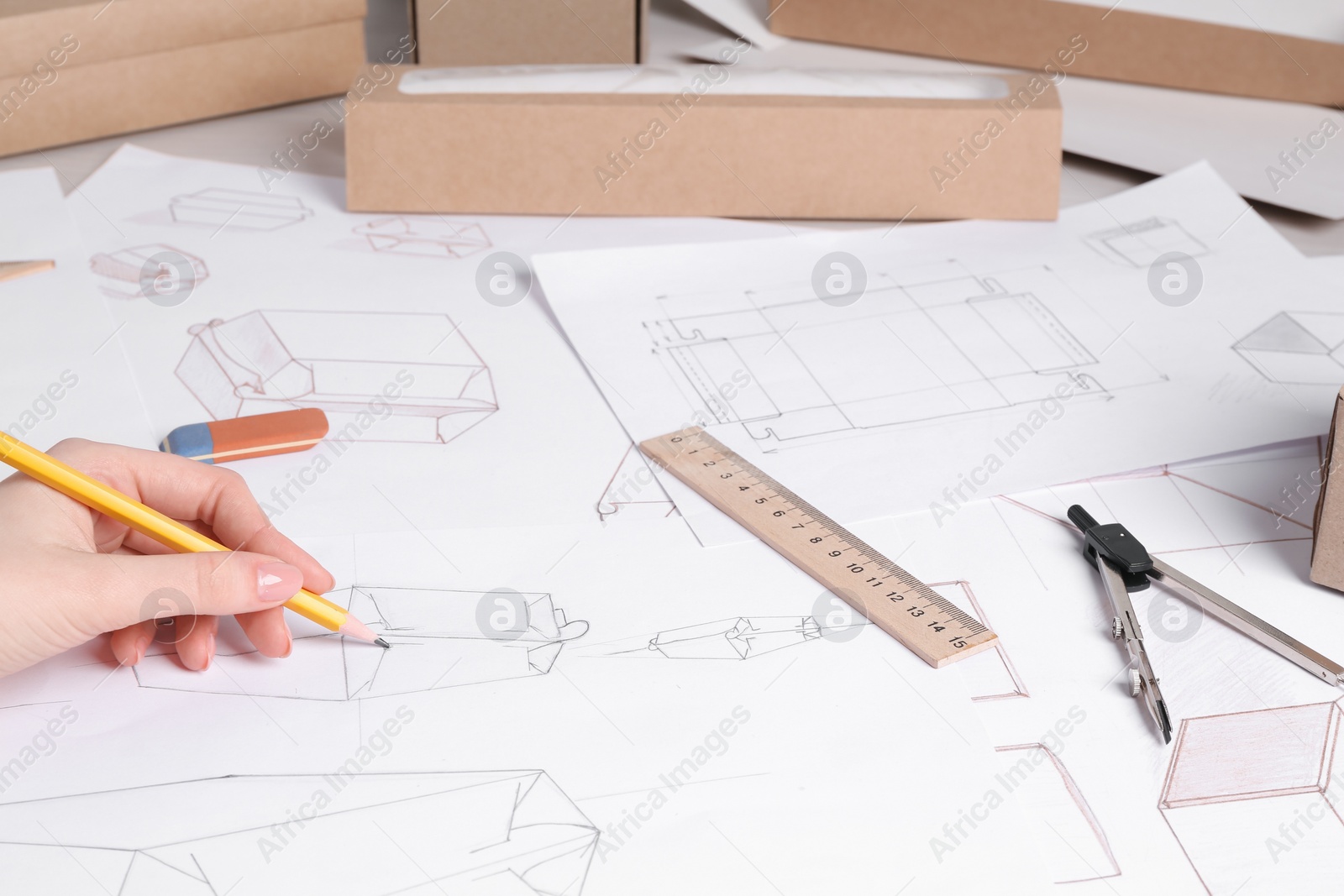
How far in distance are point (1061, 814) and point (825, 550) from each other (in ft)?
0.72

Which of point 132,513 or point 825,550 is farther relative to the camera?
point 825,550

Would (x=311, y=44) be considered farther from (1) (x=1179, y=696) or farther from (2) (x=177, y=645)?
(1) (x=1179, y=696)

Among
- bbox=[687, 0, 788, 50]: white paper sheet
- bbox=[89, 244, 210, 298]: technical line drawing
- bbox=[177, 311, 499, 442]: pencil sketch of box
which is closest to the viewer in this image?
bbox=[177, 311, 499, 442]: pencil sketch of box

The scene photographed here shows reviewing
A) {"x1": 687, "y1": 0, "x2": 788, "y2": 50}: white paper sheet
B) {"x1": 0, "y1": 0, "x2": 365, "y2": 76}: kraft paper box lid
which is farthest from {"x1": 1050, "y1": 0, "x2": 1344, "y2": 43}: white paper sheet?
{"x1": 0, "y1": 0, "x2": 365, "y2": 76}: kraft paper box lid

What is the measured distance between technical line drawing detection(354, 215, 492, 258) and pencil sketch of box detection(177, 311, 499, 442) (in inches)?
5.3

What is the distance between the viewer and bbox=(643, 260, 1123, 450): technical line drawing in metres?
0.87

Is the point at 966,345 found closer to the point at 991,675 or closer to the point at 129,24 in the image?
the point at 991,675

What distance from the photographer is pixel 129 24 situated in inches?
47.1

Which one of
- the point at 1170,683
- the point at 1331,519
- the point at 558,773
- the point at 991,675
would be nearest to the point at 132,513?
the point at 558,773

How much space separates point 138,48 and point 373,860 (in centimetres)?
106

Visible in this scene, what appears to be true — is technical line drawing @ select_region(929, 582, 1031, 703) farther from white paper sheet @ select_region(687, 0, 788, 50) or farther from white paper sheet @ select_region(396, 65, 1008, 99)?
white paper sheet @ select_region(687, 0, 788, 50)

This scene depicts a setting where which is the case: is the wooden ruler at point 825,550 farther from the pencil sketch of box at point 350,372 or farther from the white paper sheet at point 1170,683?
the pencil sketch of box at point 350,372

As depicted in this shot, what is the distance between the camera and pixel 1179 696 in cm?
62

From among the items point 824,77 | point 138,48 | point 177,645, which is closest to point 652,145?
point 824,77
